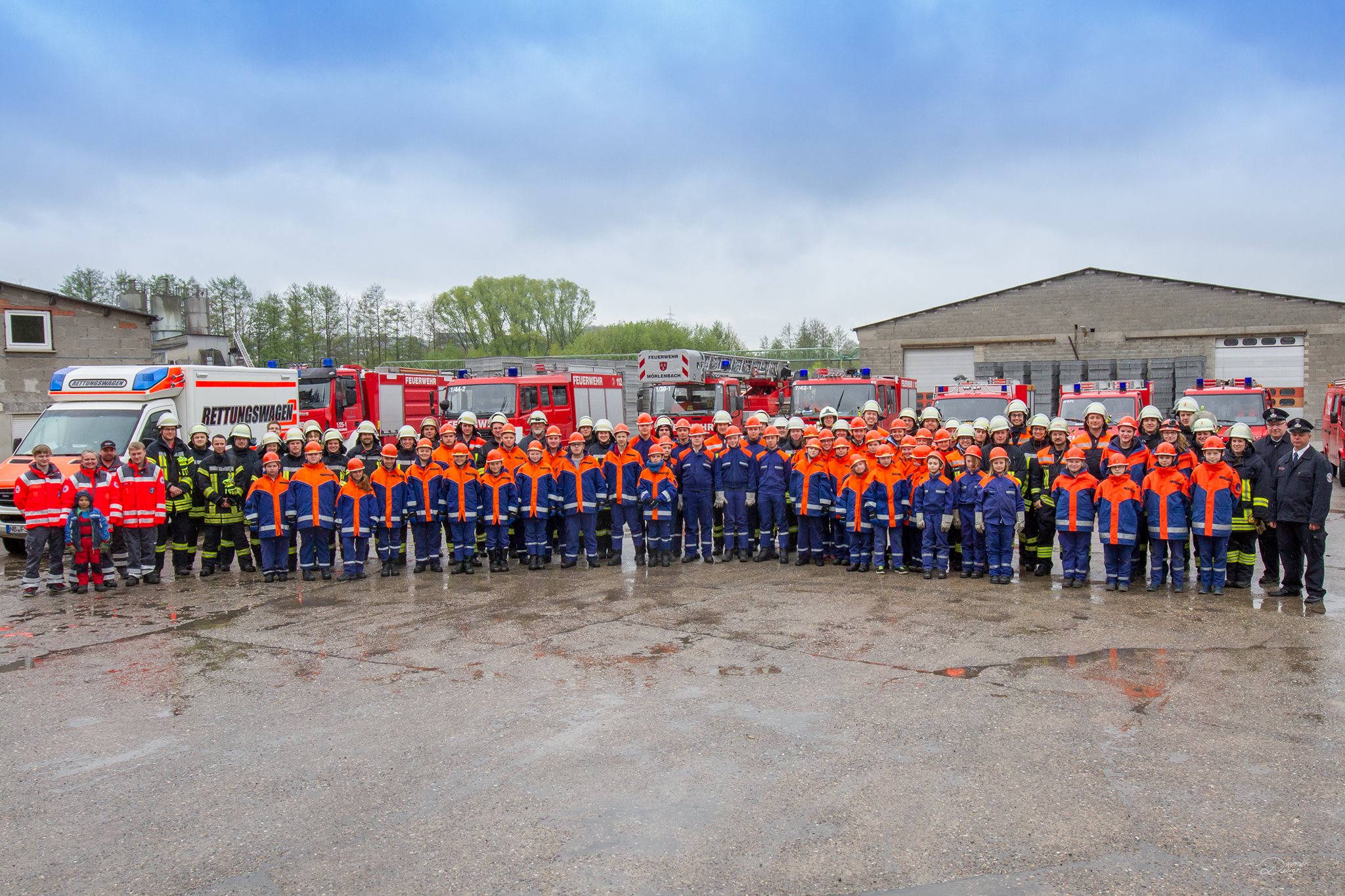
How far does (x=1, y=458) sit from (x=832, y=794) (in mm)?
26391

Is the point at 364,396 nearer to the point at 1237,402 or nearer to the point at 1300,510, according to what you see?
the point at 1237,402

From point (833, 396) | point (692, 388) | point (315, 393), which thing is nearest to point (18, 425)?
point (315, 393)

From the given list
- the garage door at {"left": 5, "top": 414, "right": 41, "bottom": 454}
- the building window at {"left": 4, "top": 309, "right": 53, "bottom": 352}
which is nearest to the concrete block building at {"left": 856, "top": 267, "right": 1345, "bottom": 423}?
the building window at {"left": 4, "top": 309, "right": 53, "bottom": 352}

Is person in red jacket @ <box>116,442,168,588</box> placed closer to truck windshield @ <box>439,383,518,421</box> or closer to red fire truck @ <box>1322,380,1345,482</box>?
truck windshield @ <box>439,383,518,421</box>

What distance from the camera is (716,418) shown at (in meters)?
13.1

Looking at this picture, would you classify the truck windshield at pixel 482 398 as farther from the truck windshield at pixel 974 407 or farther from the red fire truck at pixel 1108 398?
the red fire truck at pixel 1108 398

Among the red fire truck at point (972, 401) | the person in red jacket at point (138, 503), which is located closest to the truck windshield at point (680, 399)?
the red fire truck at point (972, 401)

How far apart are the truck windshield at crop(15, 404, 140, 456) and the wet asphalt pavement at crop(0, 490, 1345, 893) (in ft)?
15.1

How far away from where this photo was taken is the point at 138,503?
10.0 metres

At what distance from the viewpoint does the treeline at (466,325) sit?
181ft

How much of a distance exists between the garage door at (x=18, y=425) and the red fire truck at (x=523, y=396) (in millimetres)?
12682

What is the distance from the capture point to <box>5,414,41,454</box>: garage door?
80.9 feet

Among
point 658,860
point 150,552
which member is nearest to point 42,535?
point 150,552

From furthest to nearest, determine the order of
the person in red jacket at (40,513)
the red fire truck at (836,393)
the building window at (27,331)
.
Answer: the building window at (27,331) < the red fire truck at (836,393) < the person in red jacket at (40,513)
